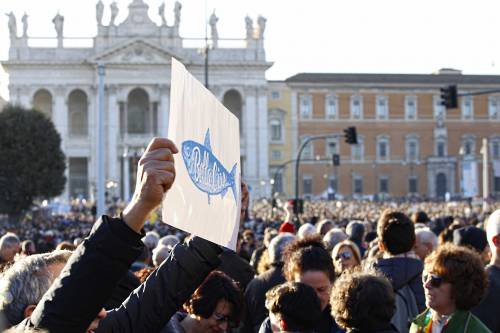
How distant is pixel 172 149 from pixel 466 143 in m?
83.0

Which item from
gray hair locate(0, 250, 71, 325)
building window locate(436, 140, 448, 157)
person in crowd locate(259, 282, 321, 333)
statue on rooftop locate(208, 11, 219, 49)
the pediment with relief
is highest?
statue on rooftop locate(208, 11, 219, 49)

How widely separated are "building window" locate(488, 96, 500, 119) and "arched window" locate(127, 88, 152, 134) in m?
27.2

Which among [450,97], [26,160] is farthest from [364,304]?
[26,160]

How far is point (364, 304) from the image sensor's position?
14.5 feet

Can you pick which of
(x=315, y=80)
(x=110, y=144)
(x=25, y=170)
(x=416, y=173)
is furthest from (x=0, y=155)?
(x=416, y=173)

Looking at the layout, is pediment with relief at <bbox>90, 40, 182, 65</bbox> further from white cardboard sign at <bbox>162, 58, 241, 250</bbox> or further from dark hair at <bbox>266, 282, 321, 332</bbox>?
white cardboard sign at <bbox>162, 58, 241, 250</bbox>

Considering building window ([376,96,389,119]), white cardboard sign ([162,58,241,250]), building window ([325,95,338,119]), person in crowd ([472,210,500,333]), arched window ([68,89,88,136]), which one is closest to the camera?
white cardboard sign ([162,58,241,250])

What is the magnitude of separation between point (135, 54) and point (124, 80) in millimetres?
1817

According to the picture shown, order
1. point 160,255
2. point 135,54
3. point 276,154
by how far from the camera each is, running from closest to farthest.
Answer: point 160,255, point 135,54, point 276,154

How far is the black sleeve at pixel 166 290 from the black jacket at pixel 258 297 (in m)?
2.25

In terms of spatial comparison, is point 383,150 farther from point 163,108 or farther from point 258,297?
point 258,297

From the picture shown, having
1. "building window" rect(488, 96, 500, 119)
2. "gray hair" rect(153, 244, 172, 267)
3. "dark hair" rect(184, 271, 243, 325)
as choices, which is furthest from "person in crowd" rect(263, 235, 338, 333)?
"building window" rect(488, 96, 500, 119)

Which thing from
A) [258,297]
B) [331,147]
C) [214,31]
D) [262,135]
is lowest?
[258,297]

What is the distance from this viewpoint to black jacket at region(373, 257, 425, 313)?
5.83m
